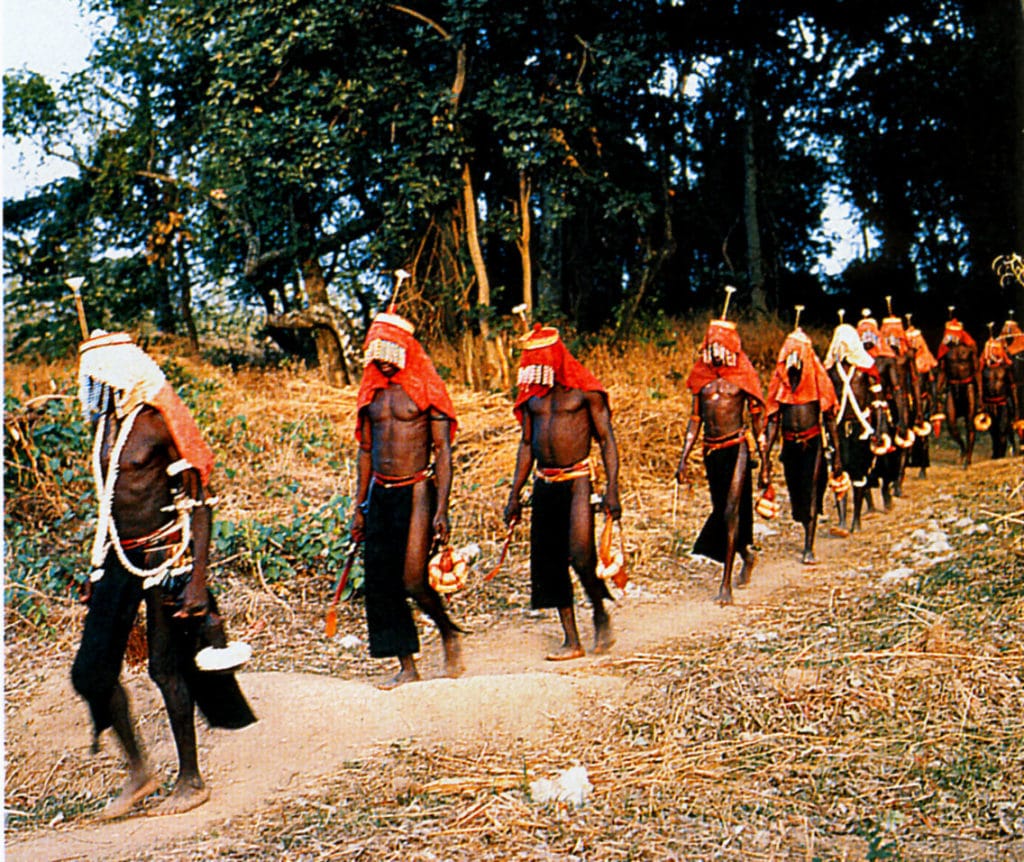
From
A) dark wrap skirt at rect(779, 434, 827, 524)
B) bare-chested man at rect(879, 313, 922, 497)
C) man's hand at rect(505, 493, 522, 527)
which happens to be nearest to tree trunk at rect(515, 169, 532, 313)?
bare-chested man at rect(879, 313, 922, 497)

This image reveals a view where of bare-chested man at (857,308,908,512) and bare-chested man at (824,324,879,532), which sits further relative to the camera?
bare-chested man at (857,308,908,512)

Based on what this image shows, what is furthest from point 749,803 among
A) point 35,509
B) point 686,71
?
point 686,71

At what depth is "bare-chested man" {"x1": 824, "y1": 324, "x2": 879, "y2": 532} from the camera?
10.7m

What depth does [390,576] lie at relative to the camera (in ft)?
21.2

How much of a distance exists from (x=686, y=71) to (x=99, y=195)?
10.3m

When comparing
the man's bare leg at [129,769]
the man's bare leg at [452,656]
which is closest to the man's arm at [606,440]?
the man's bare leg at [452,656]

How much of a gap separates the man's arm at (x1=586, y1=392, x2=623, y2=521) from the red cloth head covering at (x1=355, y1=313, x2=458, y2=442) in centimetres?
93

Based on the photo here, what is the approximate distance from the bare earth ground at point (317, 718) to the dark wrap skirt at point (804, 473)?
1.62 meters

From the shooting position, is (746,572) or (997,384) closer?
(746,572)

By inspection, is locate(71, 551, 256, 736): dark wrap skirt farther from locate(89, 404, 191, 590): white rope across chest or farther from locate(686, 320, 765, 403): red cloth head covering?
locate(686, 320, 765, 403): red cloth head covering

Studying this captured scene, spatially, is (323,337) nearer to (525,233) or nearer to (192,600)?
(525,233)

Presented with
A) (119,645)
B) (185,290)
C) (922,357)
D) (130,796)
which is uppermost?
(185,290)

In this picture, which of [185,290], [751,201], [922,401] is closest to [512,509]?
[922,401]

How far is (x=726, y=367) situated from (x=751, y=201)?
569 inches
